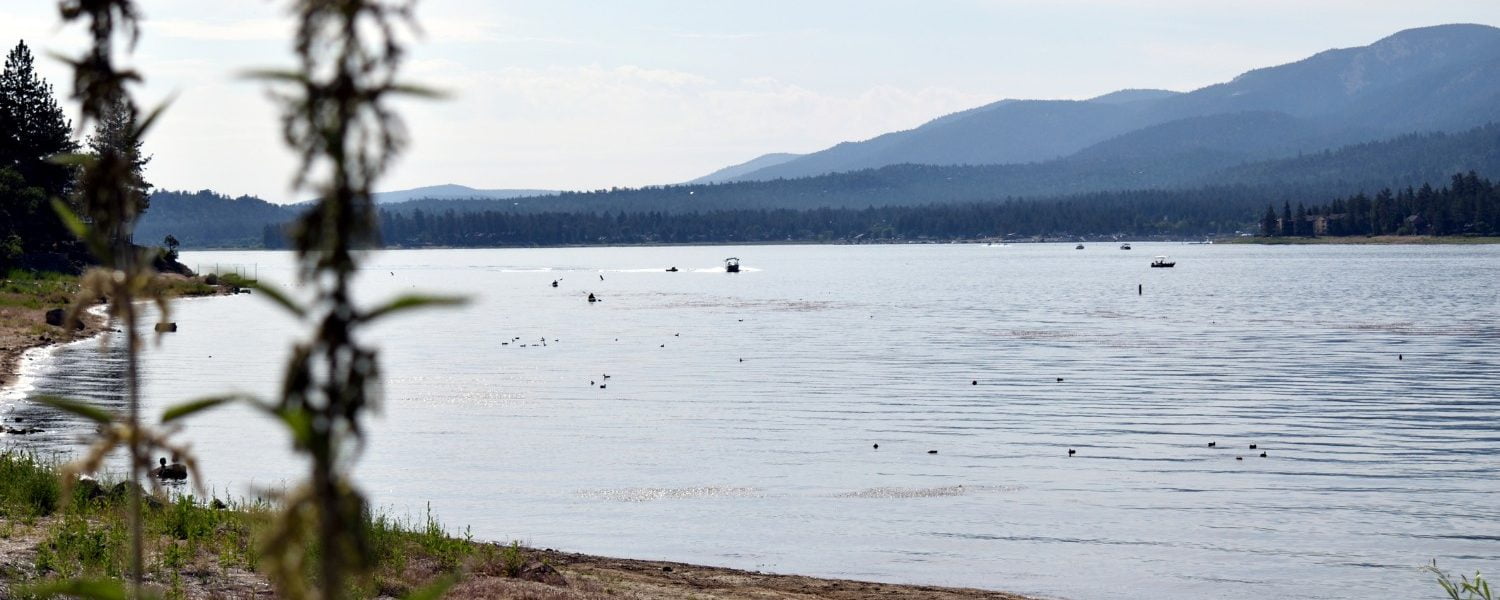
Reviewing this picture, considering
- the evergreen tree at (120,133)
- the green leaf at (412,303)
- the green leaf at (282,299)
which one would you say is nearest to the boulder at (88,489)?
the evergreen tree at (120,133)

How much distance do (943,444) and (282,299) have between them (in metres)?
37.7

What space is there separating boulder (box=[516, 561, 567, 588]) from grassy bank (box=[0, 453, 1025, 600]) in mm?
19

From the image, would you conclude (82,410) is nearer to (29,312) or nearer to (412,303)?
(412,303)

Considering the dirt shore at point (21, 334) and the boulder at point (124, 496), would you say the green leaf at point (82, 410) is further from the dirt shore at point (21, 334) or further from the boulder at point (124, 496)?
the dirt shore at point (21, 334)

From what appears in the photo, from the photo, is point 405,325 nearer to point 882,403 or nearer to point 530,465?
point 882,403

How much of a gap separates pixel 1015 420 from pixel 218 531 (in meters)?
29.6

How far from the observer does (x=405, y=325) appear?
343ft

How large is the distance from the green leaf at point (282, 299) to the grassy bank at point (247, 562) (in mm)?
12047

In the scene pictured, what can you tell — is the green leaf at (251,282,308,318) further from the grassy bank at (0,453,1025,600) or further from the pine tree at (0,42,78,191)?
the pine tree at (0,42,78,191)

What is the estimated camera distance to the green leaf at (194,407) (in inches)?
103

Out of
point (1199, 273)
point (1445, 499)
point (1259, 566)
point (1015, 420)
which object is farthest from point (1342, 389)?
point (1199, 273)

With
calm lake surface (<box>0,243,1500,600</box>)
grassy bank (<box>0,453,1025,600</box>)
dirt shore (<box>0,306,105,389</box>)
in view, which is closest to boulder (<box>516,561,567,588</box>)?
grassy bank (<box>0,453,1025,600</box>)

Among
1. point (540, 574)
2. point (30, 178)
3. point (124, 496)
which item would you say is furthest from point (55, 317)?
point (540, 574)

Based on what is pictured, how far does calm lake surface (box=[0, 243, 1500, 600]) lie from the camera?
26.0 meters
